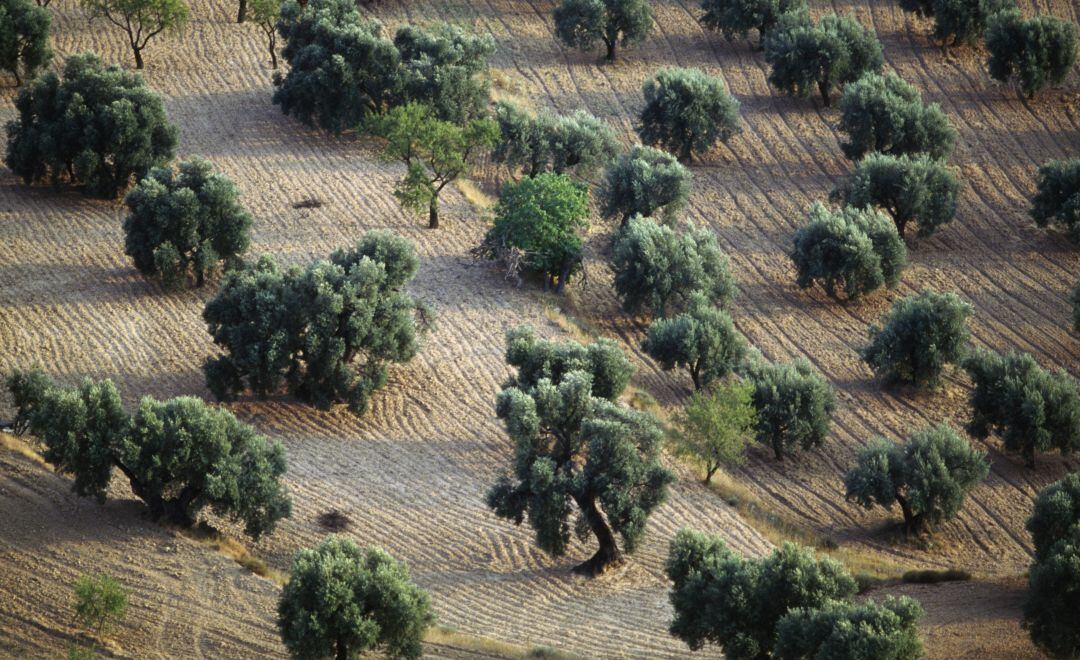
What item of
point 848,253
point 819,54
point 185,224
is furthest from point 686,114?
point 185,224

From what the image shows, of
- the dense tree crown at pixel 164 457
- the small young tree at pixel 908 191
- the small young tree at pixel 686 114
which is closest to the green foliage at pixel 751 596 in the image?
the dense tree crown at pixel 164 457

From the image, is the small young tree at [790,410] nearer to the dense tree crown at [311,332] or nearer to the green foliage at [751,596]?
the dense tree crown at [311,332]

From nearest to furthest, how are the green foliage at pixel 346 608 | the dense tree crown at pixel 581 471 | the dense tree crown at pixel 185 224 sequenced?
the green foliage at pixel 346 608
the dense tree crown at pixel 581 471
the dense tree crown at pixel 185 224

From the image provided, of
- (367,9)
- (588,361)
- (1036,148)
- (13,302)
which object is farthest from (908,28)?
(13,302)

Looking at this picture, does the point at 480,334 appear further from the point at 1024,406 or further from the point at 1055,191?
the point at 1055,191

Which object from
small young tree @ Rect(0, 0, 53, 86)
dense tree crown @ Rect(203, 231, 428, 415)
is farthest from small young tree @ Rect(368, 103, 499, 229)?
small young tree @ Rect(0, 0, 53, 86)

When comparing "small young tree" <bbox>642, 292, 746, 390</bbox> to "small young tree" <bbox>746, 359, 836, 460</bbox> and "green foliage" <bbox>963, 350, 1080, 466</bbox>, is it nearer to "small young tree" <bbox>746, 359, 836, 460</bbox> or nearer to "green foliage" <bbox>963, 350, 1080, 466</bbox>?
"small young tree" <bbox>746, 359, 836, 460</bbox>

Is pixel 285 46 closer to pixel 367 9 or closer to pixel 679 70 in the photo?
pixel 367 9
